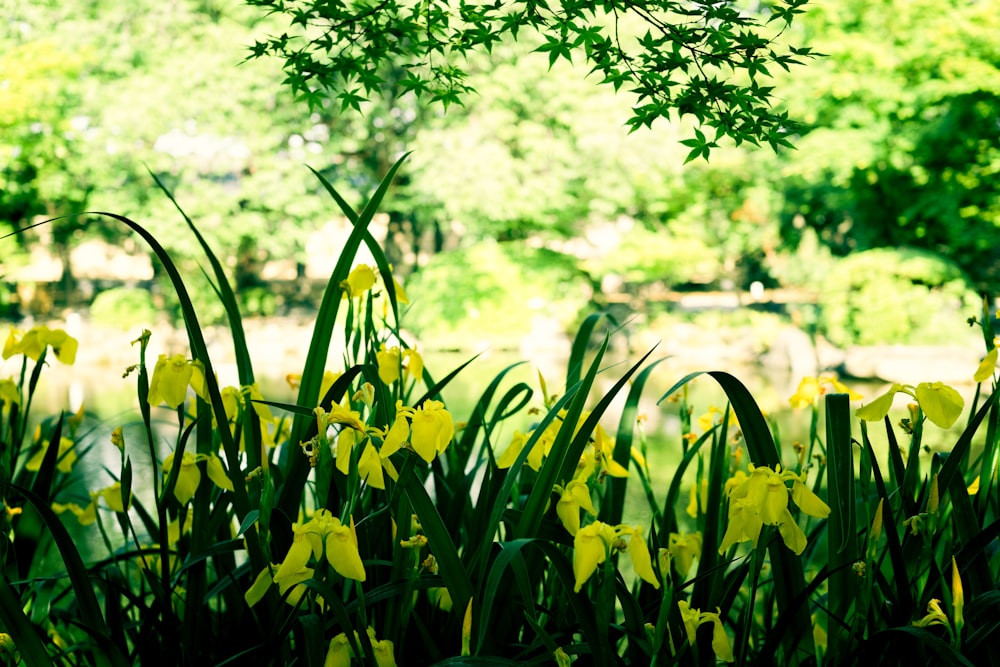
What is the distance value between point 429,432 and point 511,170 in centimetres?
994

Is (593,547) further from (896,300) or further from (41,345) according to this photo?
(896,300)

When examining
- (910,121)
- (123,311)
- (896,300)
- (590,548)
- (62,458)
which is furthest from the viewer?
(123,311)

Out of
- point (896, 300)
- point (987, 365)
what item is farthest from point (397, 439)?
point (896, 300)

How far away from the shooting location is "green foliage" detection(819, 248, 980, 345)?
27.6 ft

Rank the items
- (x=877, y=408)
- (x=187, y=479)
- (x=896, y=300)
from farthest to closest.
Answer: (x=896, y=300) < (x=187, y=479) < (x=877, y=408)

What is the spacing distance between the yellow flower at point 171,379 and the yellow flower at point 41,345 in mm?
387

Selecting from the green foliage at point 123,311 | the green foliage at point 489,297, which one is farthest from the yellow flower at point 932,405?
the green foliage at point 123,311

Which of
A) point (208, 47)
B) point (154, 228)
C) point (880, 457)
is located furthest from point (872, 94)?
point (154, 228)

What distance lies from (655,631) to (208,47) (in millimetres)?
11010

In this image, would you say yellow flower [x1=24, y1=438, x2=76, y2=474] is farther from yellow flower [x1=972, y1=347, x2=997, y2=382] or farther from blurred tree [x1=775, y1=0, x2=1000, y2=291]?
blurred tree [x1=775, y1=0, x2=1000, y2=291]

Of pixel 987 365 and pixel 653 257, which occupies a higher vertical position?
pixel 653 257

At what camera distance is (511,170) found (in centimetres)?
1045

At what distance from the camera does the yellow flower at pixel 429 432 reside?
71 cm

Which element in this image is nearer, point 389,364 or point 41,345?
point 389,364
